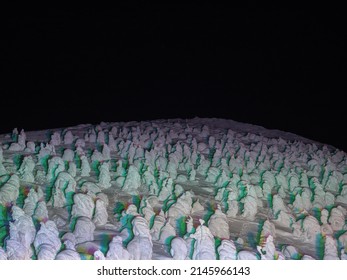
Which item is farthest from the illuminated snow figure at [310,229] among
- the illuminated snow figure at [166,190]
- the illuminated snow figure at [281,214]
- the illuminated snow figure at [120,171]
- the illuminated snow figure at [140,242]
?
the illuminated snow figure at [120,171]

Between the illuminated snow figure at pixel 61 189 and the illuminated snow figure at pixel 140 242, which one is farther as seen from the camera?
the illuminated snow figure at pixel 61 189

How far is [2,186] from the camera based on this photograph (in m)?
5.55

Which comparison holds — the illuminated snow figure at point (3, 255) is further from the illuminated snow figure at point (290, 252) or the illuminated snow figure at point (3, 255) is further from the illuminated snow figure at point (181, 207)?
the illuminated snow figure at point (290, 252)

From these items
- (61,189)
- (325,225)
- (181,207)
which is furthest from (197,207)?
Result: (61,189)

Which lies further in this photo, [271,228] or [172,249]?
[271,228]

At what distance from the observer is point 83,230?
4605 mm

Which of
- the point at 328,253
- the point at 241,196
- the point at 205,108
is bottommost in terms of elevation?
the point at 328,253

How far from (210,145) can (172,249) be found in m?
5.90

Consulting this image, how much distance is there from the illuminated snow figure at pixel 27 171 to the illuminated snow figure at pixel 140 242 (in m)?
2.47

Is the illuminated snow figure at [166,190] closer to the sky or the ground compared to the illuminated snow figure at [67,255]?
closer to the sky

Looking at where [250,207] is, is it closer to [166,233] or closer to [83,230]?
[166,233]

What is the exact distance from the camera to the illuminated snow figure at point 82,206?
513cm

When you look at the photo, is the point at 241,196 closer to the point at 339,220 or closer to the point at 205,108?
the point at 339,220
